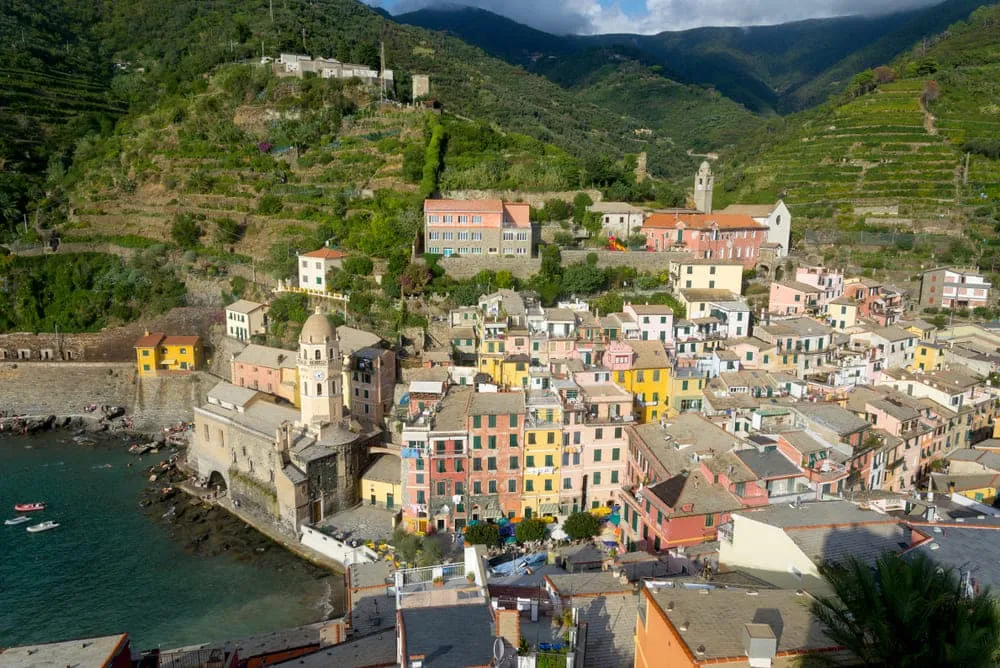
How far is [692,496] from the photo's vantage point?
1966 centimetres

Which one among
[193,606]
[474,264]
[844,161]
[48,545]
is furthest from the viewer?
[844,161]

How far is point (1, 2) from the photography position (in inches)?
2783

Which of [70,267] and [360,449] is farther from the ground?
[70,267]

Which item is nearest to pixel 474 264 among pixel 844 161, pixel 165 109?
pixel 844 161

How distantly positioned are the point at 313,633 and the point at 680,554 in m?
9.64

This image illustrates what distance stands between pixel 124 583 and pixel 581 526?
46.0 ft

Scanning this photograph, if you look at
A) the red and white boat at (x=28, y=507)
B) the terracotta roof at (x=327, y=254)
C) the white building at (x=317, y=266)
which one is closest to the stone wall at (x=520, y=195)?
the terracotta roof at (x=327, y=254)

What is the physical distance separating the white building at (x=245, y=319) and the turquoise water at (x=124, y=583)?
10.4 metres

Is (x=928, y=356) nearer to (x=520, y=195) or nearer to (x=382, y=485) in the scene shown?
(x=520, y=195)

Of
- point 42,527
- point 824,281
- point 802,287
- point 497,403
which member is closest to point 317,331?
point 497,403

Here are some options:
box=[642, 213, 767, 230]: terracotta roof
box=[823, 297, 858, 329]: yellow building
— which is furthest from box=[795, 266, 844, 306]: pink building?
box=[642, 213, 767, 230]: terracotta roof

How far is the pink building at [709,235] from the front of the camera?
37.9 meters

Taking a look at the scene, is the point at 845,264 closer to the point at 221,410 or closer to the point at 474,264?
the point at 474,264

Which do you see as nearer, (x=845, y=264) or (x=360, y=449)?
(x=360, y=449)
